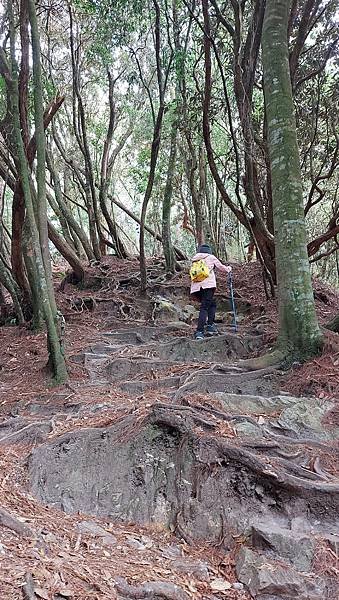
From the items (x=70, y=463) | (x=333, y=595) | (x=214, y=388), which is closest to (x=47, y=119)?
(x=214, y=388)

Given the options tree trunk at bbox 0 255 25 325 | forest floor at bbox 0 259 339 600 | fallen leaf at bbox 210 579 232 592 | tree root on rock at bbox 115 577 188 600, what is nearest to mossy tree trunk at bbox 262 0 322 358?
forest floor at bbox 0 259 339 600

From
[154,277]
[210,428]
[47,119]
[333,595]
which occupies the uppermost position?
[47,119]

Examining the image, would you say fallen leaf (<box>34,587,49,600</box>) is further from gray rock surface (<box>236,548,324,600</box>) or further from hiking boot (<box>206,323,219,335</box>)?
hiking boot (<box>206,323,219,335</box>)

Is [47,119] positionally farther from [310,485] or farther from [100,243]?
[100,243]

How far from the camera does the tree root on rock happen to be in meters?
2.45

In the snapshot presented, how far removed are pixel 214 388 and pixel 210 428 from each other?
4.10 feet

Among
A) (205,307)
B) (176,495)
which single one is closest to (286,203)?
(205,307)

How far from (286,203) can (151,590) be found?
4401 millimetres

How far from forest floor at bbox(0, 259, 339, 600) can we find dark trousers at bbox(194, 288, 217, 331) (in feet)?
1.55

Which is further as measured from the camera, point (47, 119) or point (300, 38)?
point (300, 38)

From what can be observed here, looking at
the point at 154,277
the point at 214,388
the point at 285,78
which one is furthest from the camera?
the point at 154,277

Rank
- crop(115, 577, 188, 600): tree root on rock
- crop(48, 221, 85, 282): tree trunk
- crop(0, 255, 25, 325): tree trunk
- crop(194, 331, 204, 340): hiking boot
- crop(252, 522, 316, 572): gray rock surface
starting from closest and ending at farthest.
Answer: crop(115, 577, 188, 600): tree root on rock → crop(252, 522, 316, 572): gray rock surface → crop(194, 331, 204, 340): hiking boot → crop(0, 255, 25, 325): tree trunk → crop(48, 221, 85, 282): tree trunk

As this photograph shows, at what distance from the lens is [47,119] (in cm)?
697

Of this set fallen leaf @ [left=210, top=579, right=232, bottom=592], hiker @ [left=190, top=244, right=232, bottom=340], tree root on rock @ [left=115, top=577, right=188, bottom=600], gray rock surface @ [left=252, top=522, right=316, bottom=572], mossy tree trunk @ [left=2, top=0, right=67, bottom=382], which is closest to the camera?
tree root on rock @ [left=115, top=577, right=188, bottom=600]
